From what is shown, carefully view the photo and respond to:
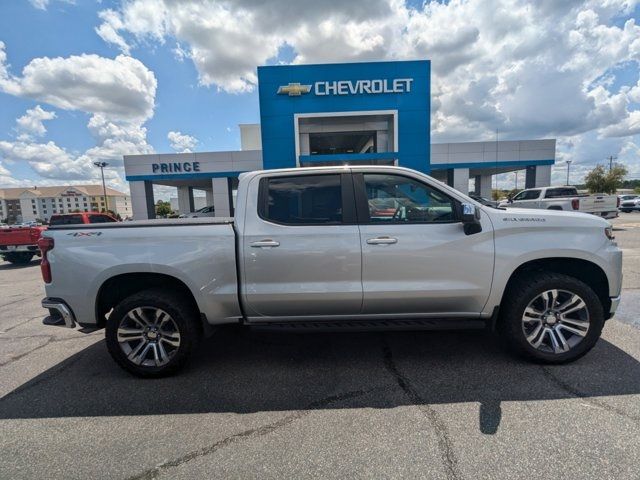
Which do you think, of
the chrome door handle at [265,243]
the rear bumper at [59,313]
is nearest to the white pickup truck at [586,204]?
the chrome door handle at [265,243]

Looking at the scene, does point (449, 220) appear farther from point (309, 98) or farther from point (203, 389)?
point (309, 98)

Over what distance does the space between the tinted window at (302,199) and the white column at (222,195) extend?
22.9 metres

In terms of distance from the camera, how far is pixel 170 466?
2283 millimetres

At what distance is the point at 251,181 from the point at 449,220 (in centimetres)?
198

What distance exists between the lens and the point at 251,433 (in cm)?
258

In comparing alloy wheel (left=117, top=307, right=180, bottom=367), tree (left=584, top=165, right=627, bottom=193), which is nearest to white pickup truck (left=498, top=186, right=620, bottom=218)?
alloy wheel (left=117, top=307, right=180, bottom=367)

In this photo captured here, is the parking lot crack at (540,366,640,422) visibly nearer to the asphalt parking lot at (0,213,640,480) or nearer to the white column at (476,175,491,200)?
the asphalt parking lot at (0,213,640,480)

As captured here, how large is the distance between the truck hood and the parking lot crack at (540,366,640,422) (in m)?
1.40

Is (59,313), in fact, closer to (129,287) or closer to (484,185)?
(129,287)

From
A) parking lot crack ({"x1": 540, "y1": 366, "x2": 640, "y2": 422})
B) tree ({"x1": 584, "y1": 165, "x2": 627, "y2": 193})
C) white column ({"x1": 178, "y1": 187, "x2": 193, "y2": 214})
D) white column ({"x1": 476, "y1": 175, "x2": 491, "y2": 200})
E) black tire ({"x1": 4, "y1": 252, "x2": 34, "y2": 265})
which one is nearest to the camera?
parking lot crack ({"x1": 540, "y1": 366, "x2": 640, "y2": 422})

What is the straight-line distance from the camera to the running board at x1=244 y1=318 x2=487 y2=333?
→ 329 centimetres

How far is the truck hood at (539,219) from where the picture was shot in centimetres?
328

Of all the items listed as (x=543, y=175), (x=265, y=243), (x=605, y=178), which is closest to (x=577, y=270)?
(x=265, y=243)

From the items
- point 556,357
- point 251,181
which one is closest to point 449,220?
point 556,357
